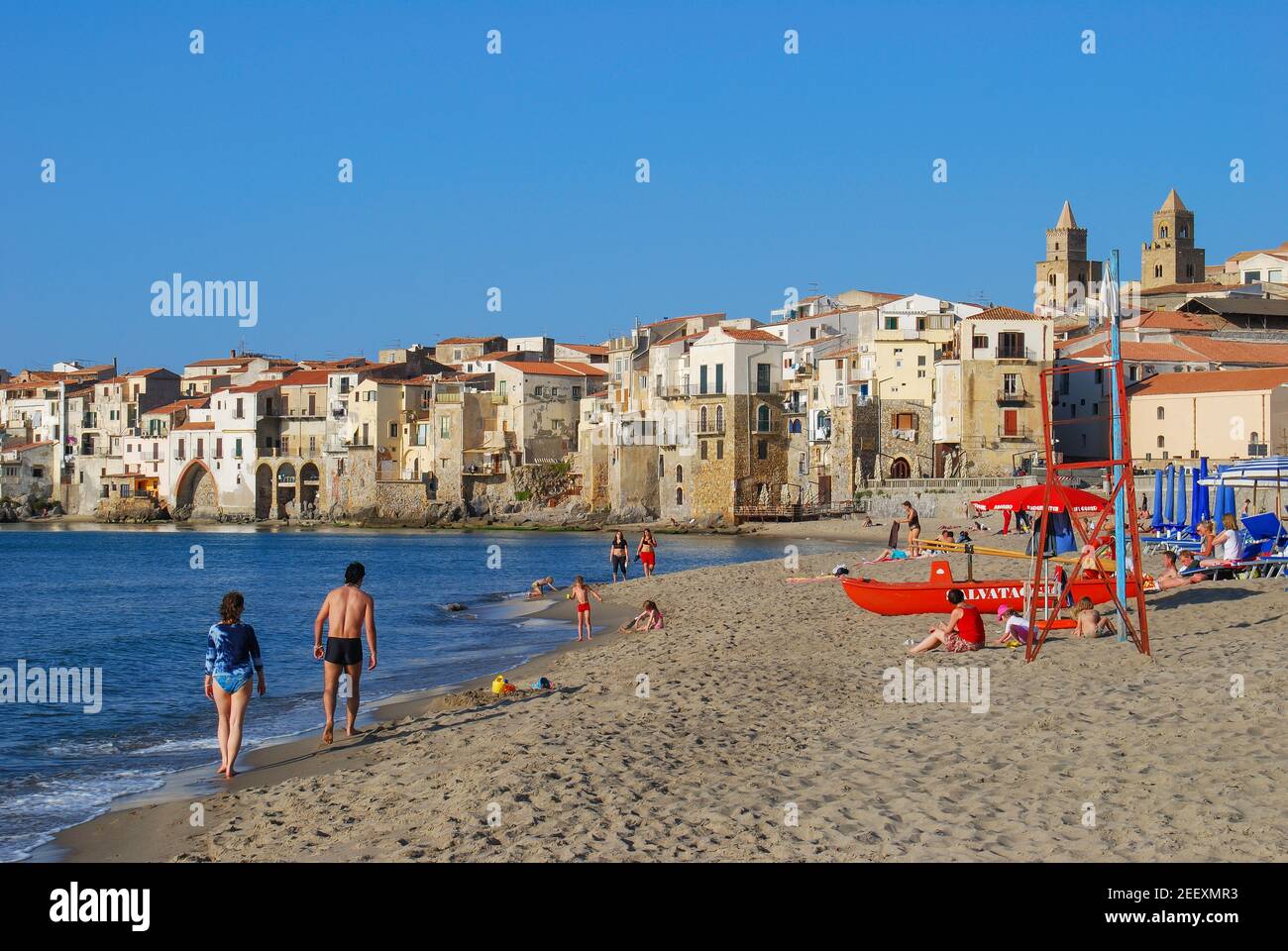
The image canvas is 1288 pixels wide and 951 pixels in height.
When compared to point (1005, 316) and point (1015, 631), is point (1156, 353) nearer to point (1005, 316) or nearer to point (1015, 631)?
point (1005, 316)

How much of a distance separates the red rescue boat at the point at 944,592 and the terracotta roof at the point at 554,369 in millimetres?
66656

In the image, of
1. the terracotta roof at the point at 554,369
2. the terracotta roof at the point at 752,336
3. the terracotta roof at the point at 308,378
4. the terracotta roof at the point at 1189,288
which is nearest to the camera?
Answer: the terracotta roof at the point at 752,336

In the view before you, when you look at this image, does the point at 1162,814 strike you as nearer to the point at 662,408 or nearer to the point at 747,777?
the point at 747,777

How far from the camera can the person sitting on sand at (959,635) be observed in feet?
50.1

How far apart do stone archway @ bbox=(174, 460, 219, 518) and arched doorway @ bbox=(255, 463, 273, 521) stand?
3.31 m

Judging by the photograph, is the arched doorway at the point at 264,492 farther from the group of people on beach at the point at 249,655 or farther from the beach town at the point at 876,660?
the group of people on beach at the point at 249,655

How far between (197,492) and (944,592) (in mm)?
84157

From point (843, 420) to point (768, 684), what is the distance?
2083 inches

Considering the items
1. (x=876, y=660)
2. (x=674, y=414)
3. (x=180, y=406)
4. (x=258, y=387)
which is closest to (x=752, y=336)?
(x=674, y=414)

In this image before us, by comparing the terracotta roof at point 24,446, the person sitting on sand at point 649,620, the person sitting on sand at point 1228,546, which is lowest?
the person sitting on sand at point 649,620

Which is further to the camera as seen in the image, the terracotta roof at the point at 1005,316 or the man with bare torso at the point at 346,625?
the terracotta roof at the point at 1005,316

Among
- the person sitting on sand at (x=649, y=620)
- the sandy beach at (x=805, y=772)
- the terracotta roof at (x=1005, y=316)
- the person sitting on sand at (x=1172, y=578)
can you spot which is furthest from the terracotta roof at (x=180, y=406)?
the sandy beach at (x=805, y=772)

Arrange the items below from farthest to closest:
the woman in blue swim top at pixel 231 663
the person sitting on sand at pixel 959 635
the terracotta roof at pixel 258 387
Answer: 1. the terracotta roof at pixel 258 387
2. the person sitting on sand at pixel 959 635
3. the woman in blue swim top at pixel 231 663

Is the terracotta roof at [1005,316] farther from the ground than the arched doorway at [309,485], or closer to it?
farther from the ground
